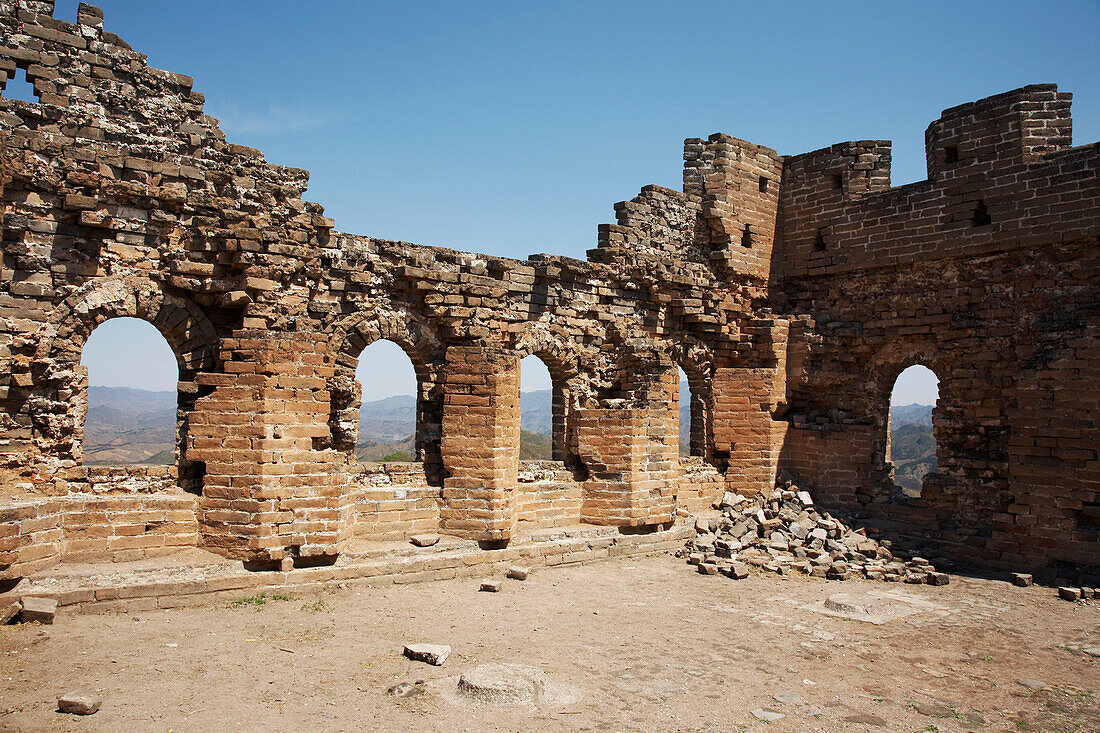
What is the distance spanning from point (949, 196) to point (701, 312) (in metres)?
4.42

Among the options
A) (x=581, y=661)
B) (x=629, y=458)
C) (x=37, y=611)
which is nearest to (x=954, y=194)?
(x=629, y=458)

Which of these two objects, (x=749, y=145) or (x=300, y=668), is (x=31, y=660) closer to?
(x=300, y=668)

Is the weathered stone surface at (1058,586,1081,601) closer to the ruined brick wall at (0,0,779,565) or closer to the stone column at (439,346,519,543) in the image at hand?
the ruined brick wall at (0,0,779,565)

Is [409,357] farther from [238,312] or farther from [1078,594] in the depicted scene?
[1078,594]

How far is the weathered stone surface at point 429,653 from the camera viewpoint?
6348 millimetres

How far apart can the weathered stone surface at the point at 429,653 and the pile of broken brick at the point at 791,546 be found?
496cm

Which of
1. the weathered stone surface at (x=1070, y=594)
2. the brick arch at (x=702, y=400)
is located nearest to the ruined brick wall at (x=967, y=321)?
the weathered stone surface at (x=1070, y=594)

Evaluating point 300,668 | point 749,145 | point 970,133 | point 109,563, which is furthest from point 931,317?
point 109,563

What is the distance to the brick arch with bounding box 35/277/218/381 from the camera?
25.6 feet

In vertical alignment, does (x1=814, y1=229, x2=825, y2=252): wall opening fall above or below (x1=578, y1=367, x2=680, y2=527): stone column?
above

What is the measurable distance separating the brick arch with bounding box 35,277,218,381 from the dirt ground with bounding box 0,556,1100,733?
2771 millimetres

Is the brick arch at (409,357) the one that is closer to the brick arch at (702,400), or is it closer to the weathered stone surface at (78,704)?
the weathered stone surface at (78,704)

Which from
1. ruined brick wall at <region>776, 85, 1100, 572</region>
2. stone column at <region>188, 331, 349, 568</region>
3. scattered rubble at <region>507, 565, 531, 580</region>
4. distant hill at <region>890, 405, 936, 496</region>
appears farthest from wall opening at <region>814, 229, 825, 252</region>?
distant hill at <region>890, 405, 936, 496</region>

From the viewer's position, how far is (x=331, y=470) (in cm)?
890
